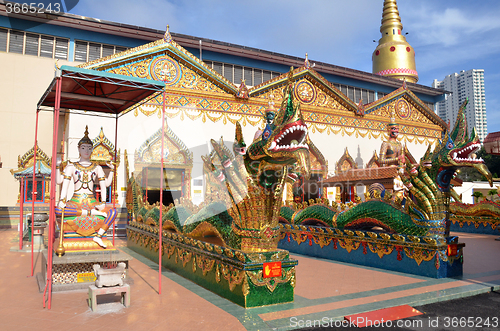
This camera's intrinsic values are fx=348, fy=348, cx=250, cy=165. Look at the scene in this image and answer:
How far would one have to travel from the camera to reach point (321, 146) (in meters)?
16.8

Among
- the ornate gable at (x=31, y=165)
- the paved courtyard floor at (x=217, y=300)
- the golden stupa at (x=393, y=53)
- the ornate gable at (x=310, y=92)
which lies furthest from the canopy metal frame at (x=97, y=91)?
the golden stupa at (x=393, y=53)

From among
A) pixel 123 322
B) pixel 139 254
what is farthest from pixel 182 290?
pixel 139 254

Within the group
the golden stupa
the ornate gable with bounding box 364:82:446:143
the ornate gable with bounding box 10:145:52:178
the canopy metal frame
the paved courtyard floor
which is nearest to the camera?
the paved courtyard floor

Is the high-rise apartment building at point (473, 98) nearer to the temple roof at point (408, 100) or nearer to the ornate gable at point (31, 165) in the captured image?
the temple roof at point (408, 100)

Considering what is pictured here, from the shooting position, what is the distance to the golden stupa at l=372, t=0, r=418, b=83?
25.5 meters

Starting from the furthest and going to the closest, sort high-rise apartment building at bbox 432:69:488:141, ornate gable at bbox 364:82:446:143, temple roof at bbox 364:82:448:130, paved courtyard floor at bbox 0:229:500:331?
high-rise apartment building at bbox 432:69:488:141 → ornate gable at bbox 364:82:446:143 → temple roof at bbox 364:82:448:130 → paved courtyard floor at bbox 0:229:500:331

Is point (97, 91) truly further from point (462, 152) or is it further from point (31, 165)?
point (31, 165)

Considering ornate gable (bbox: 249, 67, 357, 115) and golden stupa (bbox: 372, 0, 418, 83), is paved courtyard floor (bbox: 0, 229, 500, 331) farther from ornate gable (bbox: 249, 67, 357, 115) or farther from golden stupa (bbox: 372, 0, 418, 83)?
golden stupa (bbox: 372, 0, 418, 83)

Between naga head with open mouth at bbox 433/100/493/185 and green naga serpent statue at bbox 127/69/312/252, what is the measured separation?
3.32 m

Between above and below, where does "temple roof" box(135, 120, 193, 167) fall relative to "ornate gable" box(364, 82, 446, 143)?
below

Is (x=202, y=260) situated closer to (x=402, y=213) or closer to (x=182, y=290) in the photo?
(x=182, y=290)

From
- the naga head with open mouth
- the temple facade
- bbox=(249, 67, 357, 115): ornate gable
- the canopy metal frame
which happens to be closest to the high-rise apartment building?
the temple facade

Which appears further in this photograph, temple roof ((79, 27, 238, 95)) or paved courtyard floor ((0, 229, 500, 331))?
temple roof ((79, 27, 238, 95))

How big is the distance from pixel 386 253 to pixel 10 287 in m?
7.24
